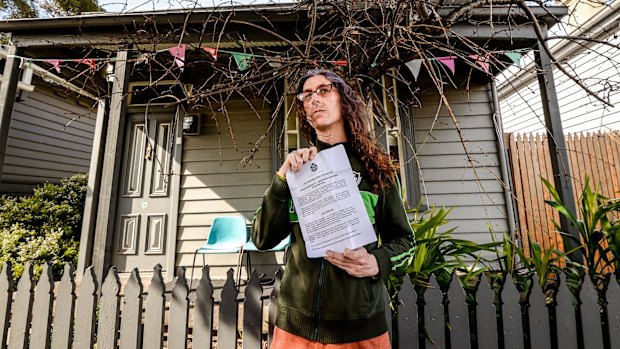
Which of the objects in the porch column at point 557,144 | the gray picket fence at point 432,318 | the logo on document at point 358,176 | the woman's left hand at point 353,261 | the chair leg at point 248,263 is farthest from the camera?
the chair leg at point 248,263

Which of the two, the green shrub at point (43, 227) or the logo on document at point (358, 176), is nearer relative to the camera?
the logo on document at point (358, 176)

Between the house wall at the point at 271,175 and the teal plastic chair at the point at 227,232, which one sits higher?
the house wall at the point at 271,175

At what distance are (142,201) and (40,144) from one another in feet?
13.9

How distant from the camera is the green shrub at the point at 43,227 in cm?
393

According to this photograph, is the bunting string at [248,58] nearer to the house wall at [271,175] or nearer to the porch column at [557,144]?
the porch column at [557,144]

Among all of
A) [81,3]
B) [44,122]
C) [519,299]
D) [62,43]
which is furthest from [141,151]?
[81,3]

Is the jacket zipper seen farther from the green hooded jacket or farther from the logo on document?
the logo on document

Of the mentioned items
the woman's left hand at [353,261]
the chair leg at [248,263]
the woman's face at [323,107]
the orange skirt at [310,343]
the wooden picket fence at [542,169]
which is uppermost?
the wooden picket fence at [542,169]

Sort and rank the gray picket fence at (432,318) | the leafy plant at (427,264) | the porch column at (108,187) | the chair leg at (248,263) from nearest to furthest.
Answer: the gray picket fence at (432,318)
the leafy plant at (427,264)
the porch column at (108,187)
the chair leg at (248,263)

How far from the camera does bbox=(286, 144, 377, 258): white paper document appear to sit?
90 cm

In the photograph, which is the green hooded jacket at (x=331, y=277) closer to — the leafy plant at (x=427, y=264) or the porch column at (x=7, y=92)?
the leafy plant at (x=427, y=264)

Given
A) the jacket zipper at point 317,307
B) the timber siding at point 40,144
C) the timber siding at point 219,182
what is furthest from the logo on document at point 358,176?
the timber siding at point 40,144

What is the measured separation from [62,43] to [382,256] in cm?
461

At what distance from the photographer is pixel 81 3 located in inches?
356
